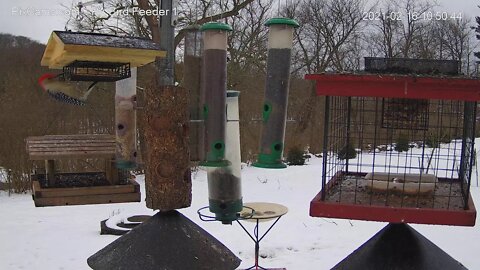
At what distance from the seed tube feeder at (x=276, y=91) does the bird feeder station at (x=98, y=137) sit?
859 millimetres

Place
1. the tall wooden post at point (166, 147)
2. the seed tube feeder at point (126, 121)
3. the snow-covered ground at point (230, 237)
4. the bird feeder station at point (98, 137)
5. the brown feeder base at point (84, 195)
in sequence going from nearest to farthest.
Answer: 1. the tall wooden post at point (166, 147)
2. the bird feeder station at point (98, 137)
3. the brown feeder base at point (84, 195)
4. the seed tube feeder at point (126, 121)
5. the snow-covered ground at point (230, 237)

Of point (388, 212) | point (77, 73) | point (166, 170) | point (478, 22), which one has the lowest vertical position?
point (388, 212)

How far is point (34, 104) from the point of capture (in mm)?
10102

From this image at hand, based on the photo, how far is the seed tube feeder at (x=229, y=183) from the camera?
3744 mm

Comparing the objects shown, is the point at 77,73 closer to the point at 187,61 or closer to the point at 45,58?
the point at 45,58

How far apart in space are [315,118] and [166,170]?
52.7 ft

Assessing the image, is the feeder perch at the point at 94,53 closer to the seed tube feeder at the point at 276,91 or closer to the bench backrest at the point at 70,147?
the bench backrest at the point at 70,147

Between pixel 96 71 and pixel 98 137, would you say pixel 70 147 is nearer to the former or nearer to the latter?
pixel 98 137

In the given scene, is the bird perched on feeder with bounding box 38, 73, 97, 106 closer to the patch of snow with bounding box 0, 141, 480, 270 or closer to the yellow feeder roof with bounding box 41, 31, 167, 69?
the yellow feeder roof with bounding box 41, 31, 167, 69

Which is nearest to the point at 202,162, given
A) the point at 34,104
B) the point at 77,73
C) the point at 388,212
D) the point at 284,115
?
the point at 284,115

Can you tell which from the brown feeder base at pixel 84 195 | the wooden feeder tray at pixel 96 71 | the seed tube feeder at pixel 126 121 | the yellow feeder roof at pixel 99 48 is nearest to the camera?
the yellow feeder roof at pixel 99 48

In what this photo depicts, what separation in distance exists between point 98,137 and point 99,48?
1.39 m

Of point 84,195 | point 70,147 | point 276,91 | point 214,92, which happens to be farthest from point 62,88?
point 276,91

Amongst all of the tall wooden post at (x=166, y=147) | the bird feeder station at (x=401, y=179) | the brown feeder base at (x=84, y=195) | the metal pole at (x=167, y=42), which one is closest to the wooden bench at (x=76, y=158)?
the brown feeder base at (x=84, y=195)
